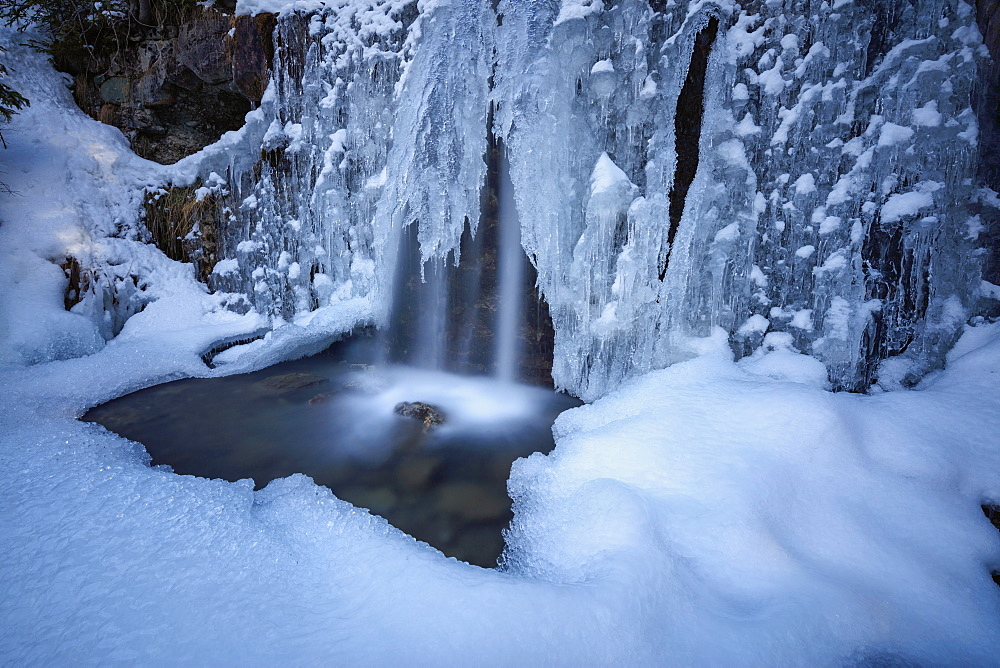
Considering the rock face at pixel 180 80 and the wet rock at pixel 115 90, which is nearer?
the rock face at pixel 180 80

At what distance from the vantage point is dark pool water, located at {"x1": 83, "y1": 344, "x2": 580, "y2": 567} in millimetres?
2996

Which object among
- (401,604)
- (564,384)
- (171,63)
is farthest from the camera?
(171,63)

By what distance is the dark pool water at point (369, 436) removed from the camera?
9.83ft

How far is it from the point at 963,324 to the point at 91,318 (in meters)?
10.1

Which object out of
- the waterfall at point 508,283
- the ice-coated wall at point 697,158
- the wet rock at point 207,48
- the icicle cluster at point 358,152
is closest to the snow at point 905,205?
the ice-coated wall at point 697,158

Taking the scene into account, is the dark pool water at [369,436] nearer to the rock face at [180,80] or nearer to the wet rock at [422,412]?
the wet rock at [422,412]

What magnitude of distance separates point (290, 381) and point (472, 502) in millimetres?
3522

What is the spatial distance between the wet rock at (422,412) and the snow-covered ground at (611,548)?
54.0 inches

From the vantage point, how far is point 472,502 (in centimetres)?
306

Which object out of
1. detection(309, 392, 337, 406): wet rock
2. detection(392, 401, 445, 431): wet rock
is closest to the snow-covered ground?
detection(392, 401, 445, 431): wet rock

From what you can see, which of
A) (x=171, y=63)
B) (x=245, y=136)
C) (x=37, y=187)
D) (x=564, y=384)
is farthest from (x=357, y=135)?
(x=37, y=187)

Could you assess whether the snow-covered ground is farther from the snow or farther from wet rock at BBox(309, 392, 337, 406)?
wet rock at BBox(309, 392, 337, 406)

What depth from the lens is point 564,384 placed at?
4988 mm

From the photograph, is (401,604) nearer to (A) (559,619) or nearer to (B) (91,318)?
(A) (559,619)
